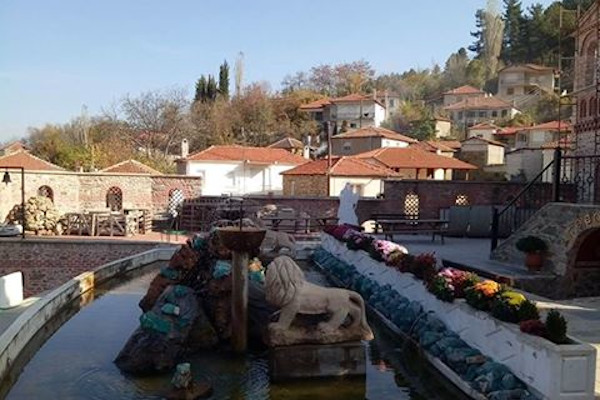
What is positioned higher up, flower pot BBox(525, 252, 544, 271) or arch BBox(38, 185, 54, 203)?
arch BBox(38, 185, 54, 203)

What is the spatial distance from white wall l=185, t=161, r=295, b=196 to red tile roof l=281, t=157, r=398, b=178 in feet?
33.2

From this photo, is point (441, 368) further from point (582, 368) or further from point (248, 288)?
point (248, 288)

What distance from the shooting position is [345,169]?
3253 centimetres

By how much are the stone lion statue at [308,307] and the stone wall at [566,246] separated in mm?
5163

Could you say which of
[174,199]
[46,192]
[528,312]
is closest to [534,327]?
[528,312]

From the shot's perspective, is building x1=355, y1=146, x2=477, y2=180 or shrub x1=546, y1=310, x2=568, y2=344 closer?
shrub x1=546, y1=310, x2=568, y2=344

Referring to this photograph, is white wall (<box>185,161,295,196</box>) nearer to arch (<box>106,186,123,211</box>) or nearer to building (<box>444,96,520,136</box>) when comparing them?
arch (<box>106,186,123,211</box>)

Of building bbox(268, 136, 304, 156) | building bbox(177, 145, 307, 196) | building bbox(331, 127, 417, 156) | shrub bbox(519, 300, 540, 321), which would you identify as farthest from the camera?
building bbox(268, 136, 304, 156)

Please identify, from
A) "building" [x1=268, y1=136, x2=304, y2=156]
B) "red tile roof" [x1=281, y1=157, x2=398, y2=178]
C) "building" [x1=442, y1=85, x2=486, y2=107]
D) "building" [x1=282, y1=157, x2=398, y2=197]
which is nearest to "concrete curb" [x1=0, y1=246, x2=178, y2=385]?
"building" [x1=282, y1=157, x2=398, y2=197]

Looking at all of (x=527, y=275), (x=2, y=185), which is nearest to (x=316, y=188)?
(x=2, y=185)

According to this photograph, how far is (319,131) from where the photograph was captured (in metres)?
64.8

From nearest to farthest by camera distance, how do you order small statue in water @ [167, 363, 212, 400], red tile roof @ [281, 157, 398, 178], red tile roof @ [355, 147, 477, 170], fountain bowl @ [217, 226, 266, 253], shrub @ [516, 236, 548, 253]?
small statue in water @ [167, 363, 212, 400] < fountain bowl @ [217, 226, 266, 253] < shrub @ [516, 236, 548, 253] < red tile roof @ [281, 157, 398, 178] < red tile roof @ [355, 147, 477, 170]

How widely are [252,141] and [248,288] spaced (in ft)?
176

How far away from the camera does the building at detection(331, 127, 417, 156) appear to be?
52.0 meters
